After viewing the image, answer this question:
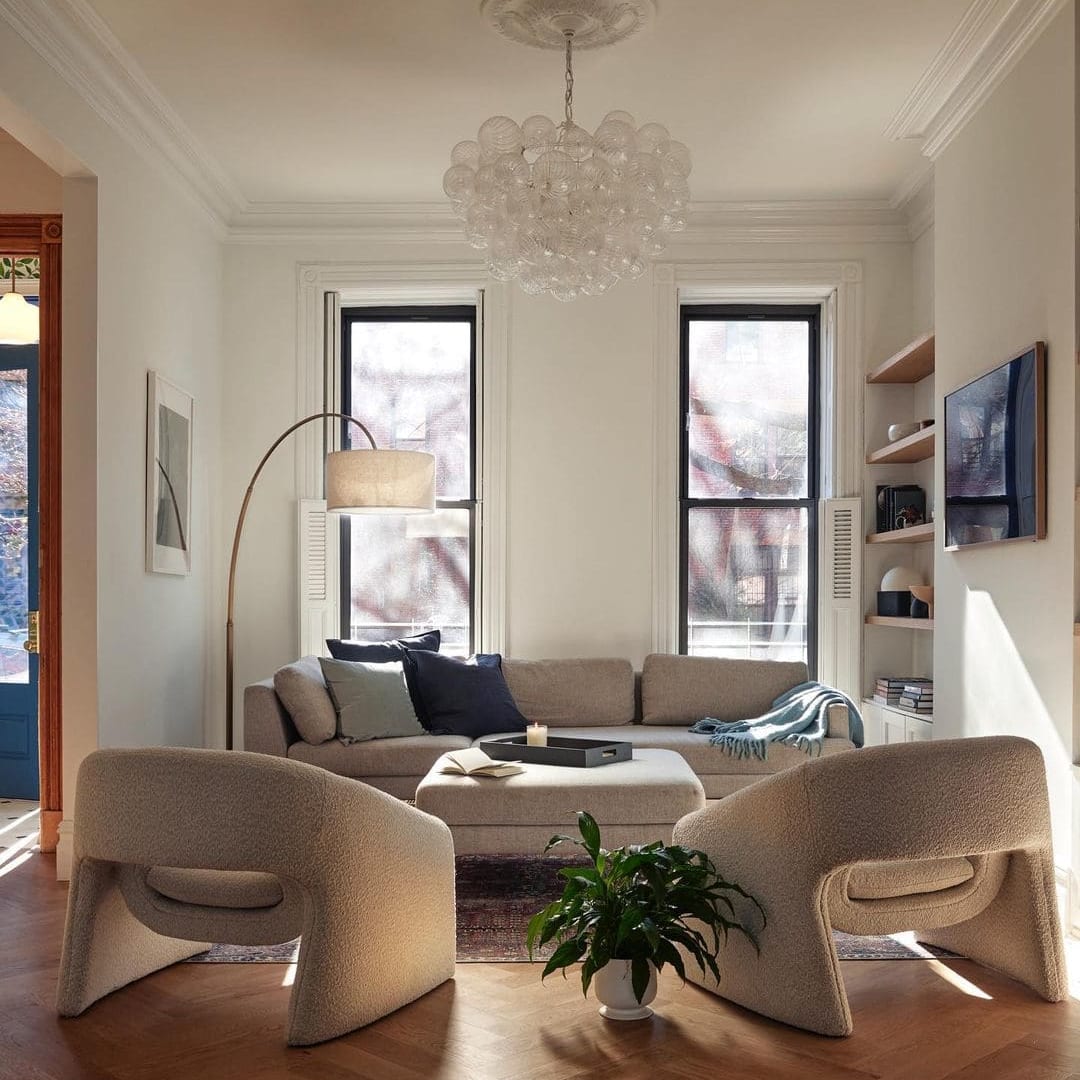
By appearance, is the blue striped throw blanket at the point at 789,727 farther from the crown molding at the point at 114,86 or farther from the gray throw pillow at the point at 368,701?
the crown molding at the point at 114,86

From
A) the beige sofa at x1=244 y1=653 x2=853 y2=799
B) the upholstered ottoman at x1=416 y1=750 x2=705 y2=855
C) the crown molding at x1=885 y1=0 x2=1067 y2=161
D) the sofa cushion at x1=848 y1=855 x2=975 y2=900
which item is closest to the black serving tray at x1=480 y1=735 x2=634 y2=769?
the upholstered ottoman at x1=416 y1=750 x2=705 y2=855

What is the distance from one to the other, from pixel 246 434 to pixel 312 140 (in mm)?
1723

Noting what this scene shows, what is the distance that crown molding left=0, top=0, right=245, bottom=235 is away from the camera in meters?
3.99

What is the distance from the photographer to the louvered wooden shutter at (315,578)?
6301mm

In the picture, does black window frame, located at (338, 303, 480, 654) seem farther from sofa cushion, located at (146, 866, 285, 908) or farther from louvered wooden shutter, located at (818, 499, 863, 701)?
sofa cushion, located at (146, 866, 285, 908)

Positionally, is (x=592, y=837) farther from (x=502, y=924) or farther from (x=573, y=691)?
(x=573, y=691)

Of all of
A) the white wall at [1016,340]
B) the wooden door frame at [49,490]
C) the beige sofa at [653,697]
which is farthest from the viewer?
the beige sofa at [653,697]

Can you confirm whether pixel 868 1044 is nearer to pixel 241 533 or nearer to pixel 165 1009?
pixel 165 1009

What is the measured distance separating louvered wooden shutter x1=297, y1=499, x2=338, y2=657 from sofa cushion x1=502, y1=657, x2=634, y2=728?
1068 mm

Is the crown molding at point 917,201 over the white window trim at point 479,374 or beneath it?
over

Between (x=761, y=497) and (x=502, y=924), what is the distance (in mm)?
3341

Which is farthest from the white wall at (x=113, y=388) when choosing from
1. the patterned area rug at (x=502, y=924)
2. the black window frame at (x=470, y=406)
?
the patterned area rug at (x=502, y=924)

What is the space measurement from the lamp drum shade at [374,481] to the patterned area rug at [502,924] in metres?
1.61

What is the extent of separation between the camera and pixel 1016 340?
4.16 metres
